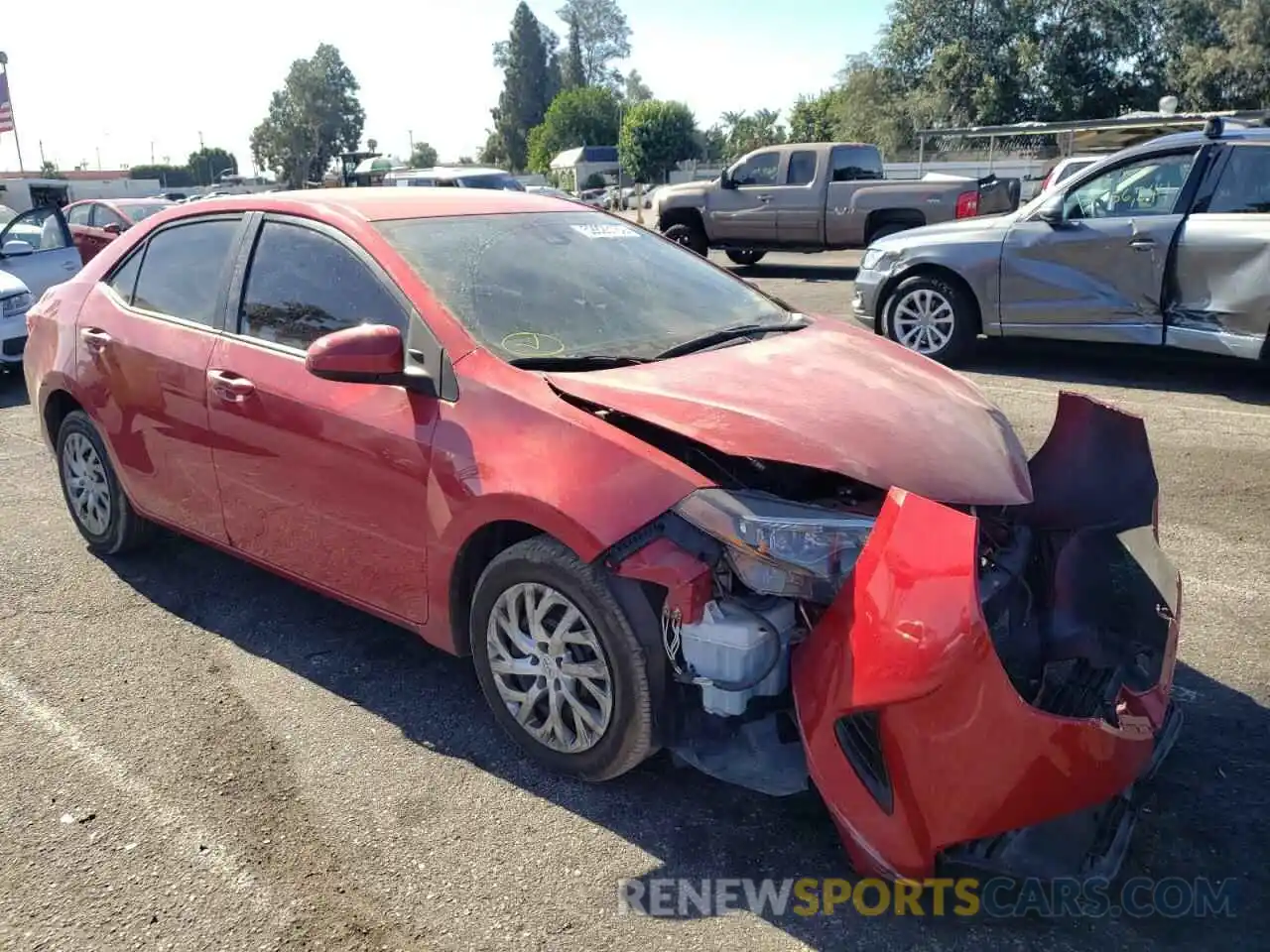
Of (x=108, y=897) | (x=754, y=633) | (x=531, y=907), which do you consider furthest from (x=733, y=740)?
(x=108, y=897)

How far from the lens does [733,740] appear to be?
289 cm

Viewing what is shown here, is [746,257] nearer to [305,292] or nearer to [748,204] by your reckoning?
[748,204]

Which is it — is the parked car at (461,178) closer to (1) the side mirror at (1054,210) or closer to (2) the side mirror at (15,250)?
(2) the side mirror at (15,250)

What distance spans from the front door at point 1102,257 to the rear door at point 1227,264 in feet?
0.41

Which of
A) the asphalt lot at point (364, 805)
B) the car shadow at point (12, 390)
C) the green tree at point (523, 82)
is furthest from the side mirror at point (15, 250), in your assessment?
the green tree at point (523, 82)

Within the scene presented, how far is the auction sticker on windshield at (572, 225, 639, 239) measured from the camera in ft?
13.6

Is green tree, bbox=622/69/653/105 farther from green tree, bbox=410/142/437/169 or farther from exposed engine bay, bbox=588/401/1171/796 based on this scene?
exposed engine bay, bbox=588/401/1171/796

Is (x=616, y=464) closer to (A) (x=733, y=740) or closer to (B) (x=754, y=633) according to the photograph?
(B) (x=754, y=633)

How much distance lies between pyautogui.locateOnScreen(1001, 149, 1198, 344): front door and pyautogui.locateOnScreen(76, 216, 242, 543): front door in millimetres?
6080

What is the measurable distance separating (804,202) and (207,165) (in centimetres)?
10743

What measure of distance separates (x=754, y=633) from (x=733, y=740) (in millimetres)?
418

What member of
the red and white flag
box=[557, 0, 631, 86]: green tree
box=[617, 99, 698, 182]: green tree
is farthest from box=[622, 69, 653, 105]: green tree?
the red and white flag

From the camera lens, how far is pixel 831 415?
2.97 meters

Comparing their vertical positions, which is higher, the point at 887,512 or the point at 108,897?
the point at 887,512
